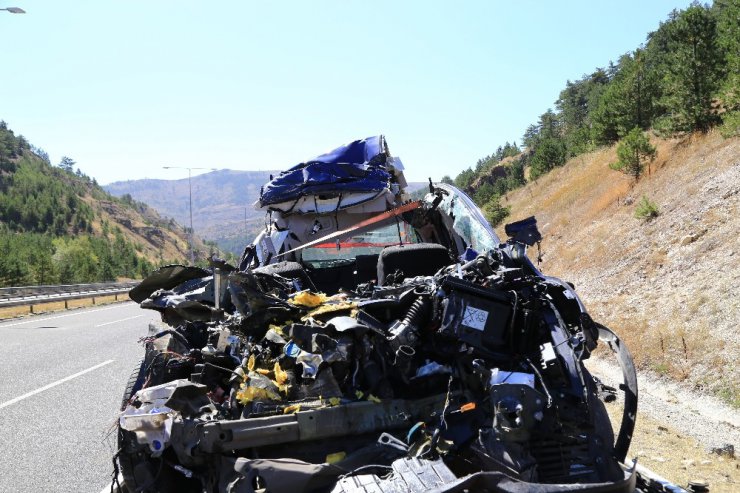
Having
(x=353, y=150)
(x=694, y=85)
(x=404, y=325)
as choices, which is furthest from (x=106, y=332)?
(x=694, y=85)

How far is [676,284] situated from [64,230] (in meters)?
114

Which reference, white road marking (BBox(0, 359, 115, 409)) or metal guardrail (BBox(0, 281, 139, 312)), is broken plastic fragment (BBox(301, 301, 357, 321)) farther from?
metal guardrail (BBox(0, 281, 139, 312))

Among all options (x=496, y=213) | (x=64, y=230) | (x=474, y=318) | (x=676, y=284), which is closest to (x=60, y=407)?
(x=474, y=318)

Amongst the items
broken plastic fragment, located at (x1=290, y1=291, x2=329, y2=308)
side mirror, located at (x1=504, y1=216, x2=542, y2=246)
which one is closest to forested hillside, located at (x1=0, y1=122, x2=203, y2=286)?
broken plastic fragment, located at (x1=290, y1=291, x2=329, y2=308)

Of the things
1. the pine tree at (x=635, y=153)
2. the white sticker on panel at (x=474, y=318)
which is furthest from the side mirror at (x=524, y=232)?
the pine tree at (x=635, y=153)

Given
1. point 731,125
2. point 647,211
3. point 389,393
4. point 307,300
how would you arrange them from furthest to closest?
point 647,211
point 731,125
point 307,300
point 389,393

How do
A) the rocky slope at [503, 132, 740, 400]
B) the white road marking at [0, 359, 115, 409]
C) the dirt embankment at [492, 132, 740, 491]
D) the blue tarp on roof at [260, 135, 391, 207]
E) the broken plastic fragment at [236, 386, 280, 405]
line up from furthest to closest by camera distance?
1. the rocky slope at [503, 132, 740, 400]
2. the white road marking at [0, 359, 115, 409]
3. the blue tarp on roof at [260, 135, 391, 207]
4. the dirt embankment at [492, 132, 740, 491]
5. the broken plastic fragment at [236, 386, 280, 405]

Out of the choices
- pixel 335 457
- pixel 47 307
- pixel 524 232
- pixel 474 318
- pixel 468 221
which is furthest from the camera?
pixel 47 307

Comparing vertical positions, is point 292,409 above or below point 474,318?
below

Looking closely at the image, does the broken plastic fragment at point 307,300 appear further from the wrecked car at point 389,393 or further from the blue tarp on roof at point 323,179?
the blue tarp on roof at point 323,179

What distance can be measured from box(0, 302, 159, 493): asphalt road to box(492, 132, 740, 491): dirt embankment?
16.5 feet

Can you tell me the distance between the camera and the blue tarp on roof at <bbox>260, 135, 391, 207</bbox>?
7273 mm

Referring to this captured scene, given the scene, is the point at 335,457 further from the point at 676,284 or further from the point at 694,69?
the point at 694,69

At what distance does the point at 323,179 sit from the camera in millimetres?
7289
